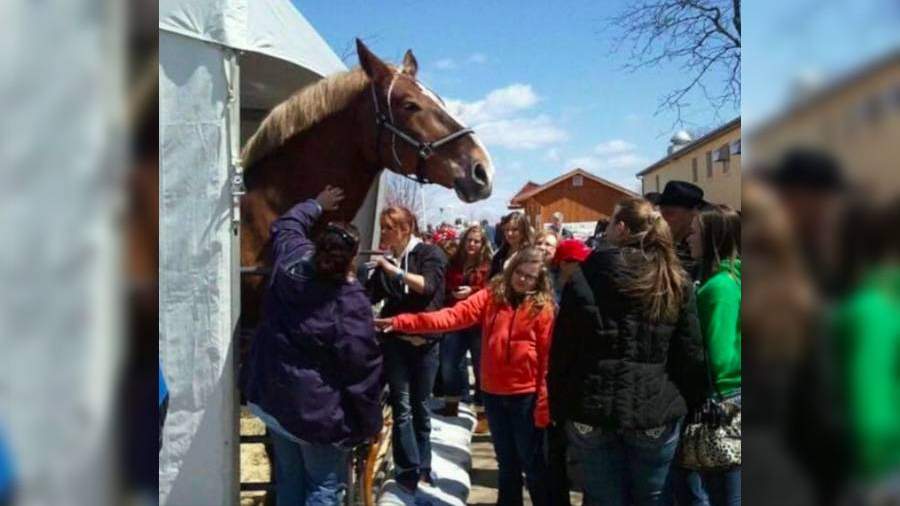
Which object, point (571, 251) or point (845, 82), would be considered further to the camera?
point (571, 251)

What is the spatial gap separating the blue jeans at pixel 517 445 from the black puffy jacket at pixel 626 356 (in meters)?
0.89

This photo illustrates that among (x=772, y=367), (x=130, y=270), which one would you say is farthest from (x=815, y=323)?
(x=130, y=270)

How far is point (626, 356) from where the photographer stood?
8.57 ft

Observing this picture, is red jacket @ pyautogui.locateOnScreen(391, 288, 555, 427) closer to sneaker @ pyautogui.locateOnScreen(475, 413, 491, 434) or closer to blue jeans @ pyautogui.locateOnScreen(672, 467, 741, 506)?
blue jeans @ pyautogui.locateOnScreen(672, 467, 741, 506)

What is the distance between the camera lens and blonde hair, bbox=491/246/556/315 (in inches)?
138

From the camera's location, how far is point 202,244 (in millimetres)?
2725

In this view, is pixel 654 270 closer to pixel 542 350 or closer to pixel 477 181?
pixel 477 181

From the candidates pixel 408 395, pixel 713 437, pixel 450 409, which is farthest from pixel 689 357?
pixel 450 409

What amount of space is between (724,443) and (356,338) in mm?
1308

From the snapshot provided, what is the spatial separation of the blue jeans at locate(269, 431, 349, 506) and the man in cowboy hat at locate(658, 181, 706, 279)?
59.4 inches

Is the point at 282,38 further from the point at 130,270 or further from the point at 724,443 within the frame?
the point at 130,270

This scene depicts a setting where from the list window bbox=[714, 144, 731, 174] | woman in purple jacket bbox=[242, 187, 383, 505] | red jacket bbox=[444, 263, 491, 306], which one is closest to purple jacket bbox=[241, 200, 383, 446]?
woman in purple jacket bbox=[242, 187, 383, 505]

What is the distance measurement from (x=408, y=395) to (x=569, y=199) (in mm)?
2611

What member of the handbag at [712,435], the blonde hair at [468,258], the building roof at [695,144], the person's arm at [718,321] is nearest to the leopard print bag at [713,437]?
the handbag at [712,435]
